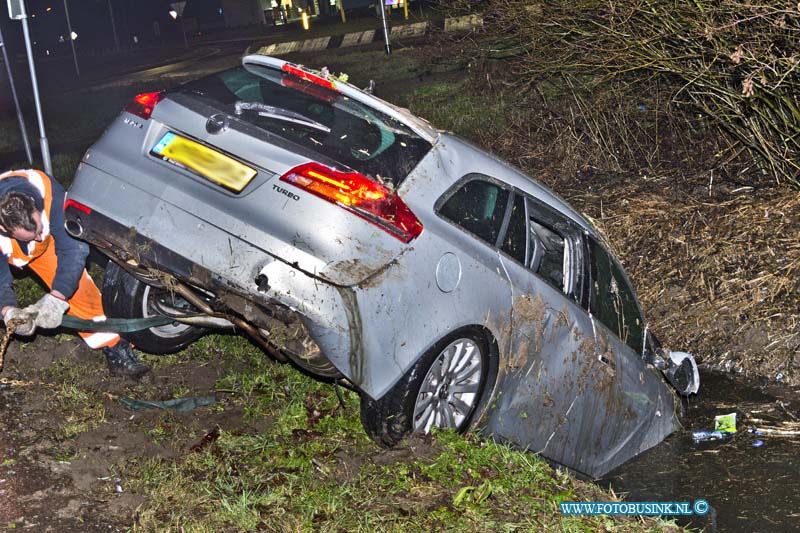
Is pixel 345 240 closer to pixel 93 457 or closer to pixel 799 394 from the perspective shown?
pixel 93 457

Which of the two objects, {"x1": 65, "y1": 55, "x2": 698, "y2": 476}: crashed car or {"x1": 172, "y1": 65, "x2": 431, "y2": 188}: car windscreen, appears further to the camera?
{"x1": 172, "y1": 65, "x2": 431, "y2": 188}: car windscreen

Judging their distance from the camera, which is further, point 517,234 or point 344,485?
point 517,234

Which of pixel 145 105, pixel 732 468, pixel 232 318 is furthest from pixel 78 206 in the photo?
pixel 732 468

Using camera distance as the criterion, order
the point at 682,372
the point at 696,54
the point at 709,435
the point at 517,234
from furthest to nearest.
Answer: the point at 696,54
the point at 709,435
the point at 682,372
the point at 517,234

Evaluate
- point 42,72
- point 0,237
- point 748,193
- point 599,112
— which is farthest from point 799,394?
point 42,72

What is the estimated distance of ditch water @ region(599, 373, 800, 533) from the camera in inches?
231

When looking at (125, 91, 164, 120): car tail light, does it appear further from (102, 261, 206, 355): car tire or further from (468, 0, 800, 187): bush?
(468, 0, 800, 187): bush

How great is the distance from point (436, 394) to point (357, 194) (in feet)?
3.96

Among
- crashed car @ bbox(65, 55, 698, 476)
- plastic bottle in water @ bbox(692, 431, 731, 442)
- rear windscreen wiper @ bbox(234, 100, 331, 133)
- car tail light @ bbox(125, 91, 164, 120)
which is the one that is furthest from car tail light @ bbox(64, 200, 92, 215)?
plastic bottle in water @ bbox(692, 431, 731, 442)

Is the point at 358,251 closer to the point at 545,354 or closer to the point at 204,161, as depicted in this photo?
the point at 204,161

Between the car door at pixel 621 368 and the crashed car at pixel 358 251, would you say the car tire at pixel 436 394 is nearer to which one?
the crashed car at pixel 358 251

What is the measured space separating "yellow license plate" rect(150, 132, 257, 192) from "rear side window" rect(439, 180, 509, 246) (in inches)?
40.8

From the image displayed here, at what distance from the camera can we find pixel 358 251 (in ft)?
15.7

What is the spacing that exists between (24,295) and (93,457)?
132 inches
